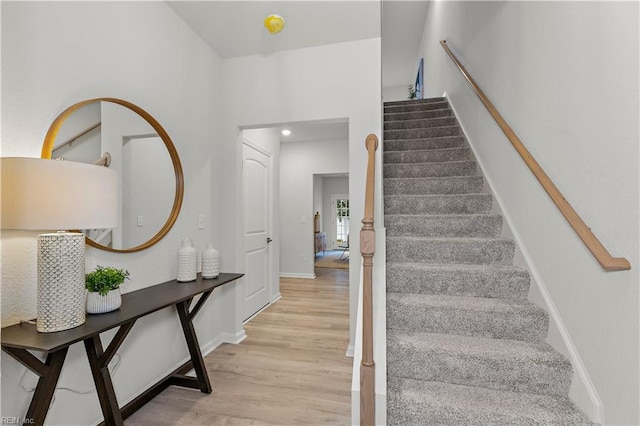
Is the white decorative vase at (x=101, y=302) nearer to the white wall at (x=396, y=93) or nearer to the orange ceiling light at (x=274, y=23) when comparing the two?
the orange ceiling light at (x=274, y=23)

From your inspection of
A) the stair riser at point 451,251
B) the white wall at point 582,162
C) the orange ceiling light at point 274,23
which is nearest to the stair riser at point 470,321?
the white wall at point 582,162

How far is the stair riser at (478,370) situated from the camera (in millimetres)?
1475

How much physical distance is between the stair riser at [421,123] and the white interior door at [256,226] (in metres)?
1.75

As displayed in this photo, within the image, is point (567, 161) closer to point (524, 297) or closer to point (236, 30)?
point (524, 297)

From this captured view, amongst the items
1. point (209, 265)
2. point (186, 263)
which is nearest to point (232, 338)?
point (209, 265)

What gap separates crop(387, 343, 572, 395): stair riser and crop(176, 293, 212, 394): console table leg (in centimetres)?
134

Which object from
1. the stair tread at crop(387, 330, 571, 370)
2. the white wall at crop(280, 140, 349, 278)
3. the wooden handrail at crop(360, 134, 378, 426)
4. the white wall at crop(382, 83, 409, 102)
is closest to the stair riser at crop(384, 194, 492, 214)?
the stair tread at crop(387, 330, 571, 370)

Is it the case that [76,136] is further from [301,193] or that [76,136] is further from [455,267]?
[301,193]

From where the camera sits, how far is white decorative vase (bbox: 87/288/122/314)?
157cm

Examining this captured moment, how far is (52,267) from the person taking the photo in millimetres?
1318

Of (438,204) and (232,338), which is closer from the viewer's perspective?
(438,204)

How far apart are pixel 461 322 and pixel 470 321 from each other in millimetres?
50

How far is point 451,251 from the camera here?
224 centimetres

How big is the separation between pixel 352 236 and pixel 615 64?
6.34 feet
